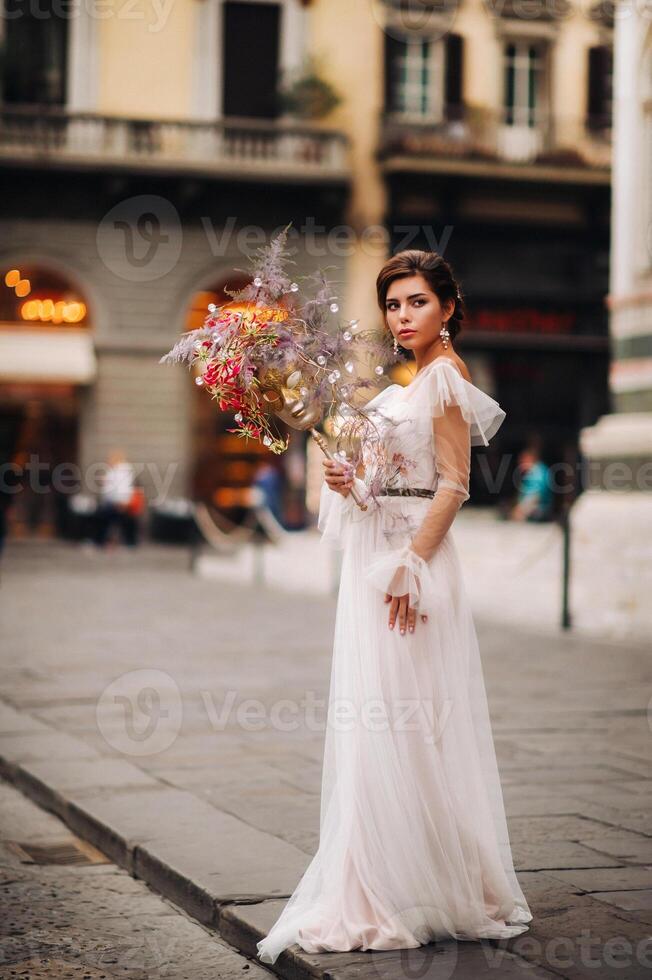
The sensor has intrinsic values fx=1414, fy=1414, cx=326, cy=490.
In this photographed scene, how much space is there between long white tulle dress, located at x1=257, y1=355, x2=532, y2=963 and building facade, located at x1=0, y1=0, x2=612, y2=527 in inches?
796

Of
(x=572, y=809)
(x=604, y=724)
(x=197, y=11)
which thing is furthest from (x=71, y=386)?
(x=572, y=809)

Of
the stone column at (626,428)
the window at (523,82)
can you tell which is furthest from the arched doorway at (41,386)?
the stone column at (626,428)

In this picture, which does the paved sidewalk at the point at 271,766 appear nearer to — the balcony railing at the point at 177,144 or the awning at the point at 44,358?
the awning at the point at 44,358

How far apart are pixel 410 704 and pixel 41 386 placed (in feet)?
69.3

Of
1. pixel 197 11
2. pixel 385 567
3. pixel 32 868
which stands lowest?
pixel 32 868

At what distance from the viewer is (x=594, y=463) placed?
12.2 m

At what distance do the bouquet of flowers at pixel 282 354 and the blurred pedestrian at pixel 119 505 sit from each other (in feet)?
60.6

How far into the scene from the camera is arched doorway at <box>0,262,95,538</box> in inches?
935

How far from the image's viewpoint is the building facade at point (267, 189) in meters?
23.9

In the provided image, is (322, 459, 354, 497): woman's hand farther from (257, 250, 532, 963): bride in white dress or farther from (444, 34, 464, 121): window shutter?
(444, 34, 464, 121): window shutter

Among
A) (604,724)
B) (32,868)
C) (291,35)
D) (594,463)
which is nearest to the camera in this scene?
(32,868)

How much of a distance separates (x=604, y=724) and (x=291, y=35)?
1975cm

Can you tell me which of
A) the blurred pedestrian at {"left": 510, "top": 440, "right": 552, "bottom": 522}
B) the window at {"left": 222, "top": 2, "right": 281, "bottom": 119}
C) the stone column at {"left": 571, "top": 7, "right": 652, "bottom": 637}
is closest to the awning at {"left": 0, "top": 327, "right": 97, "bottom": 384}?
the window at {"left": 222, "top": 2, "right": 281, "bottom": 119}

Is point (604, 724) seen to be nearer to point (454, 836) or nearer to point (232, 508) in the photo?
point (454, 836)
